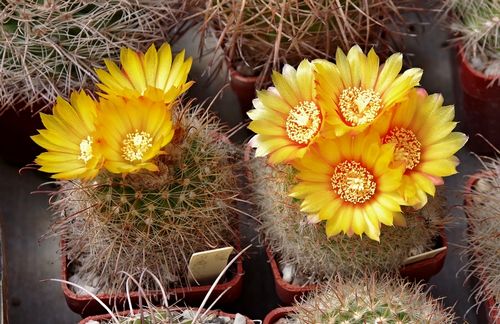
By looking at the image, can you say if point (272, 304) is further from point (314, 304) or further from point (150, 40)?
point (150, 40)

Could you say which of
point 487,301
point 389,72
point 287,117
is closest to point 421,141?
point 389,72

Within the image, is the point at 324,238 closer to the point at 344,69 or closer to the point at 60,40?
the point at 344,69

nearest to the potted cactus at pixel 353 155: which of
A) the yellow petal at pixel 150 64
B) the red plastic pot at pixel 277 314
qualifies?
the red plastic pot at pixel 277 314

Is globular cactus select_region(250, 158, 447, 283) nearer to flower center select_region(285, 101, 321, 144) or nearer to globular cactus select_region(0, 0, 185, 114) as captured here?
flower center select_region(285, 101, 321, 144)

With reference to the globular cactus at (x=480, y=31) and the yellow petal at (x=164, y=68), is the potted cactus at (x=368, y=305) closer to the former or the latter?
the yellow petal at (x=164, y=68)

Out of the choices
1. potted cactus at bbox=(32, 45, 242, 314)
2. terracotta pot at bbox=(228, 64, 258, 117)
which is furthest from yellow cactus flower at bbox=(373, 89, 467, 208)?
terracotta pot at bbox=(228, 64, 258, 117)

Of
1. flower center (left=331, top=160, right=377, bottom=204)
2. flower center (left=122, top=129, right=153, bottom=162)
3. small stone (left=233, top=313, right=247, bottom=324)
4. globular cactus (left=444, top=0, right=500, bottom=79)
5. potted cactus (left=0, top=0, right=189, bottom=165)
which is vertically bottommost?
small stone (left=233, top=313, right=247, bottom=324)

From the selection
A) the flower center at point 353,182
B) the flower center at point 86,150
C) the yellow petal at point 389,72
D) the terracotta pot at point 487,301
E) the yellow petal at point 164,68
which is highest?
the yellow petal at point 164,68
